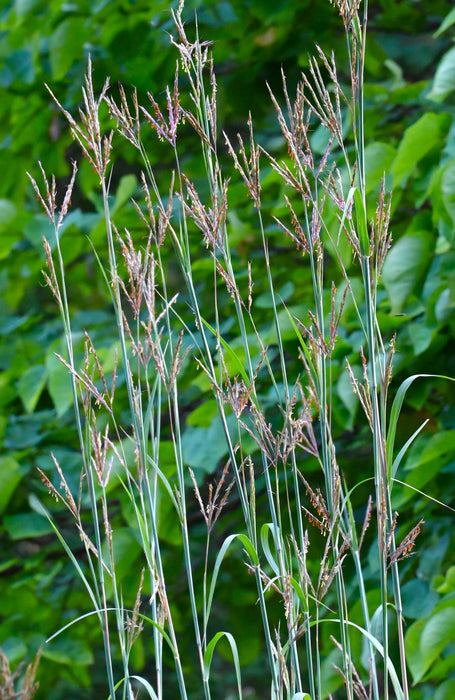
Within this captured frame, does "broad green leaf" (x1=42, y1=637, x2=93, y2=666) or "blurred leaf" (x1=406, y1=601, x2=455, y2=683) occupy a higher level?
"blurred leaf" (x1=406, y1=601, x2=455, y2=683)

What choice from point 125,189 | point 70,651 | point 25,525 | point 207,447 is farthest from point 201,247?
point 70,651

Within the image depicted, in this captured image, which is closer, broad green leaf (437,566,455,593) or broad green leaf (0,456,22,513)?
broad green leaf (437,566,455,593)

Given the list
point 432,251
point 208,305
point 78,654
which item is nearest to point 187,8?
point 208,305

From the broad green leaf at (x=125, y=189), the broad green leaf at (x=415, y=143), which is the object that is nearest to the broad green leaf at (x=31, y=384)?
the broad green leaf at (x=125, y=189)

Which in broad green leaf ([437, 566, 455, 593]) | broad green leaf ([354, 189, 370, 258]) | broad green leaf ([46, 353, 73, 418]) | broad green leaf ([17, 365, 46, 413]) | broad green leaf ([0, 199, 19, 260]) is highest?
broad green leaf ([354, 189, 370, 258])

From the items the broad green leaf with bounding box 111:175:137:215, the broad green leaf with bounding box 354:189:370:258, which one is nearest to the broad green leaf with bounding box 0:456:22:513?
the broad green leaf with bounding box 111:175:137:215

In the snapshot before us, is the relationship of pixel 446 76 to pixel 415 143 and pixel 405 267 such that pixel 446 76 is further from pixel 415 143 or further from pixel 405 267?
pixel 405 267

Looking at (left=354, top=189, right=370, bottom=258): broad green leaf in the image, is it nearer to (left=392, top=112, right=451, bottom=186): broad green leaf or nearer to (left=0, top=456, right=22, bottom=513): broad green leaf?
(left=392, top=112, right=451, bottom=186): broad green leaf
